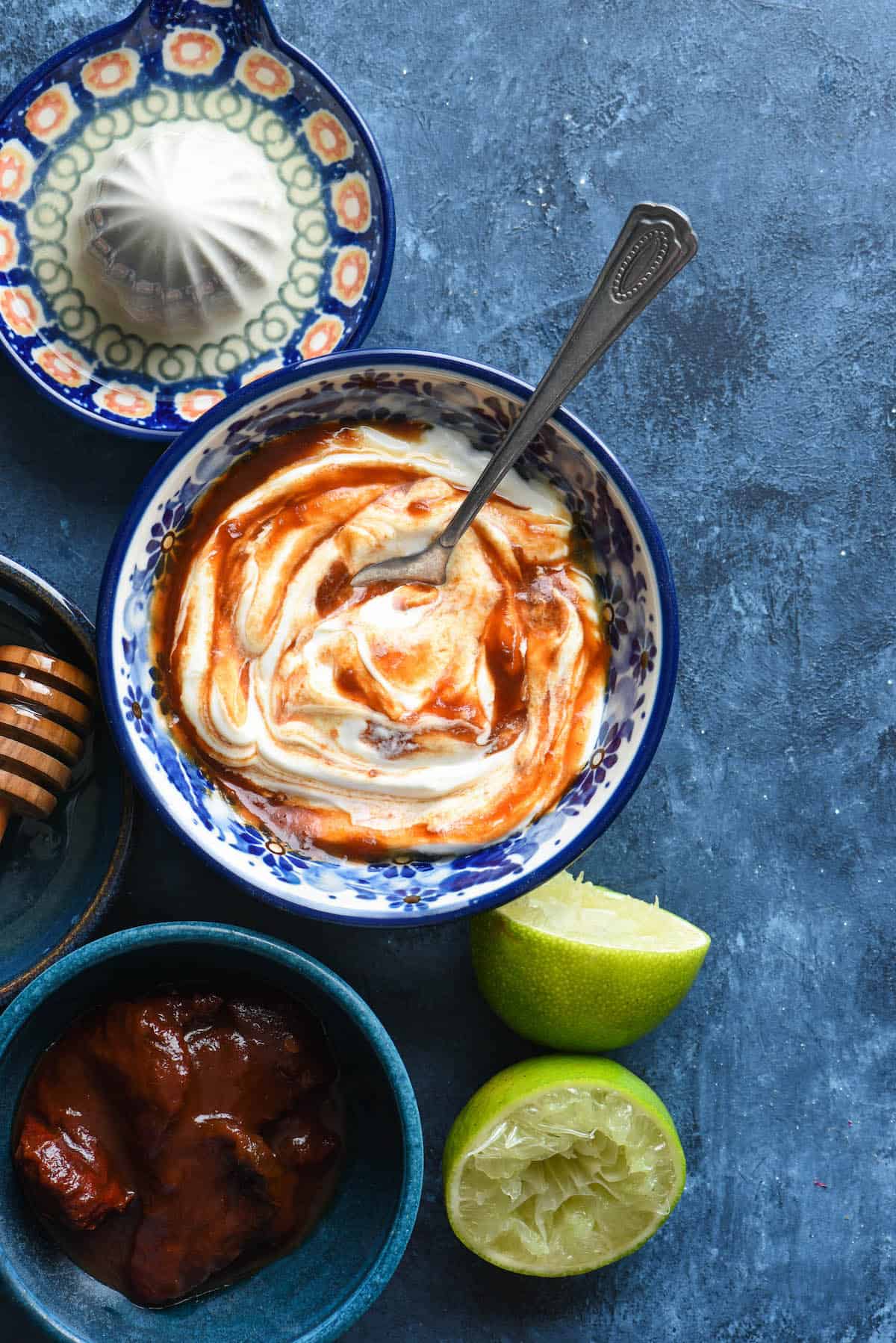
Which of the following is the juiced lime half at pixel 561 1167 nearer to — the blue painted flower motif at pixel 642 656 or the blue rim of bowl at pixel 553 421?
the blue rim of bowl at pixel 553 421

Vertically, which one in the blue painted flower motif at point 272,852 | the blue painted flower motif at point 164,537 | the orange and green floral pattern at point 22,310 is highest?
the orange and green floral pattern at point 22,310

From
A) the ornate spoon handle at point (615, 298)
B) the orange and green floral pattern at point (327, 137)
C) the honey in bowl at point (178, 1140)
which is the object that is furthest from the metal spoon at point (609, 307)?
the honey in bowl at point (178, 1140)

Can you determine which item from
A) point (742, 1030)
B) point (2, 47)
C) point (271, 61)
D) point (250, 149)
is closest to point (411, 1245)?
point (742, 1030)

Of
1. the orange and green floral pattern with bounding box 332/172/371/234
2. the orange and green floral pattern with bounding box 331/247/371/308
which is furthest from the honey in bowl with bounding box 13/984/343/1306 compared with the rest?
the orange and green floral pattern with bounding box 332/172/371/234

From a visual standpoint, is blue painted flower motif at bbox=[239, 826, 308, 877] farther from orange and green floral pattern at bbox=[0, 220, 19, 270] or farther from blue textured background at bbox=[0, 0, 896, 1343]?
orange and green floral pattern at bbox=[0, 220, 19, 270]

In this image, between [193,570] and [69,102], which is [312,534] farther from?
[69,102]
